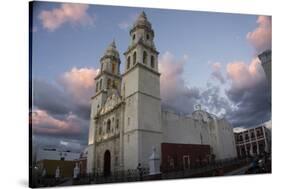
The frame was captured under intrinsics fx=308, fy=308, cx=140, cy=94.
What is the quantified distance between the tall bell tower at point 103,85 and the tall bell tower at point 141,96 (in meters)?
0.45

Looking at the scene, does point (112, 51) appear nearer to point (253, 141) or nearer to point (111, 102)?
point (111, 102)

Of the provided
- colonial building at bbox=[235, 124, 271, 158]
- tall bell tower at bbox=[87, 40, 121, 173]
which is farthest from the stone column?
colonial building at bbox=[235, 124, 271, 158]

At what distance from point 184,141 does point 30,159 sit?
14.1ft

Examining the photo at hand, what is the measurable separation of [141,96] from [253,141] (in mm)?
3630

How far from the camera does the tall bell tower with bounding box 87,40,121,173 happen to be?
8.58 metres

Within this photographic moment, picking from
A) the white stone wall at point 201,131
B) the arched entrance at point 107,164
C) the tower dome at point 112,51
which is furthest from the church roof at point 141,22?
the arched entrance at point 107,164

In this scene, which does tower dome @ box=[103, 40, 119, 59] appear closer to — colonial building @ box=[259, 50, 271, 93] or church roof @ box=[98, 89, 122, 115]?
church roof @ box=[98, 89, 122, 115]

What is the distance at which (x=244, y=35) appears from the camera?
9.72 meters

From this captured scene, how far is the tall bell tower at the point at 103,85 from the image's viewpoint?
858 cm

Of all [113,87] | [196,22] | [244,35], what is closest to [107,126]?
[113,87]

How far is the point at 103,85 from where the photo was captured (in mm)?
9125

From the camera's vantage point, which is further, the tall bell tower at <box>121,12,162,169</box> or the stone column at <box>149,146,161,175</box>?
the tall bell tower at <box>121,12,162,169</box>

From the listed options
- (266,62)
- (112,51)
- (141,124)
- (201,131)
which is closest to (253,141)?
(201,131)

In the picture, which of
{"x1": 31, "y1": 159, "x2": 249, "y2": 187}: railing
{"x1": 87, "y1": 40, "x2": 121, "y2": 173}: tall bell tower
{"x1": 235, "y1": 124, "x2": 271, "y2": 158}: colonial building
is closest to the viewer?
{"x1": 31, "y1": 159, "x2": 249, "y2": 187}: railing
